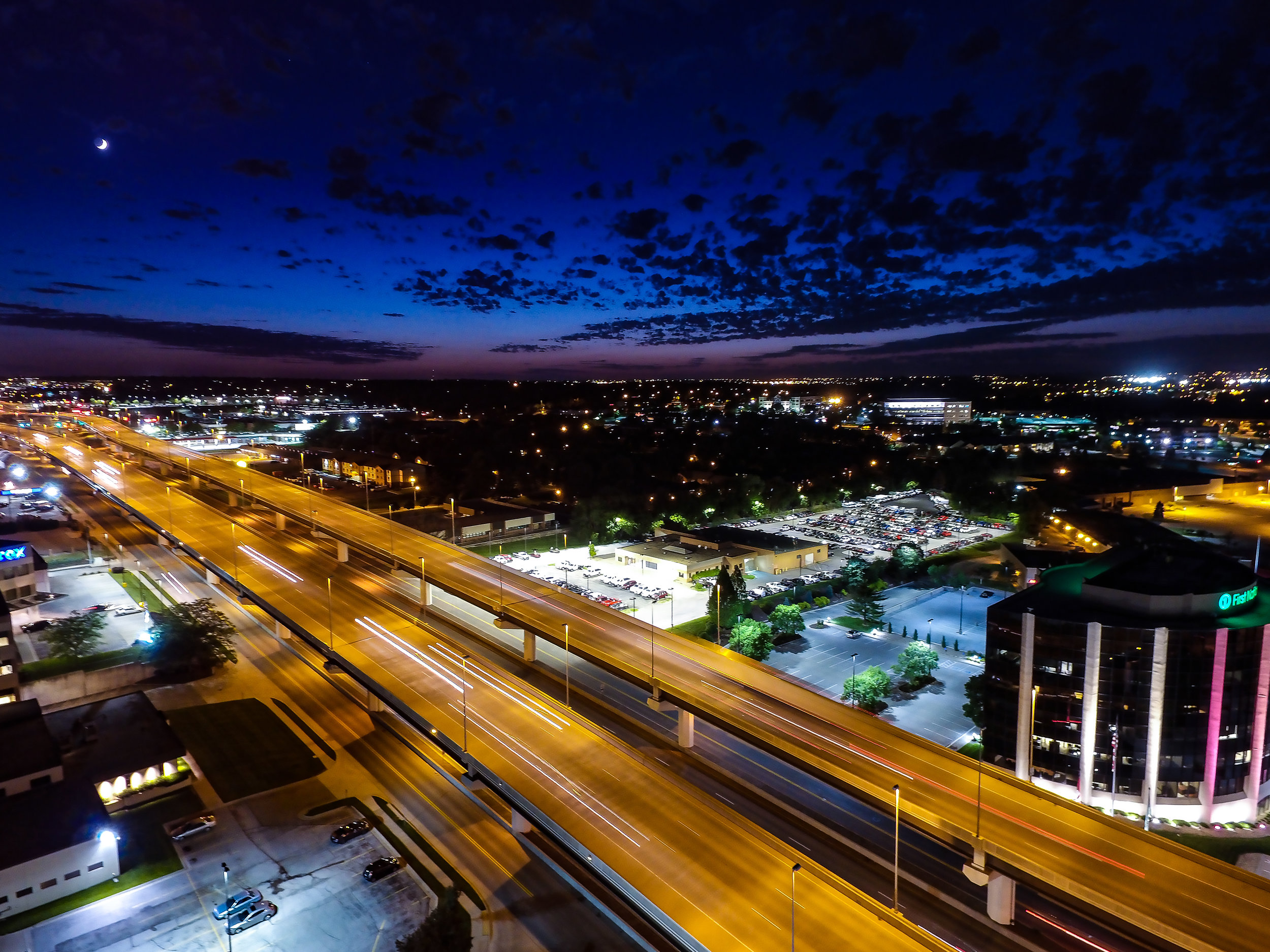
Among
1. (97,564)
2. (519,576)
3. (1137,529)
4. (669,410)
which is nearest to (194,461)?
(97,564)

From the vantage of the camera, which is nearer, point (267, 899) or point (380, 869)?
point (267, 899)

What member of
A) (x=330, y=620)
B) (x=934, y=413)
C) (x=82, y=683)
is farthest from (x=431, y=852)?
(x=934, y=413)

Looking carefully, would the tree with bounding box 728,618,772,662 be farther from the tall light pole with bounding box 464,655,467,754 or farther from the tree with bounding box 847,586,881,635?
the tall light pole with bounding box 464,655,467,754

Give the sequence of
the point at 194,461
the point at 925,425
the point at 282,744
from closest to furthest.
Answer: the point at 282,744, the point at 194,461, the point at 925,425

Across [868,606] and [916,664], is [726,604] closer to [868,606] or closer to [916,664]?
[868,606]

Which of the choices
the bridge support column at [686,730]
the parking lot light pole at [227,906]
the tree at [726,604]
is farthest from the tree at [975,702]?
the parking lot light pole at [227,906]

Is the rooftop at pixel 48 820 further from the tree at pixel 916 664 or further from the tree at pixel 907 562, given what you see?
the tree at pixel 907 562

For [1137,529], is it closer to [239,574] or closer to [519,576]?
[519,576]
